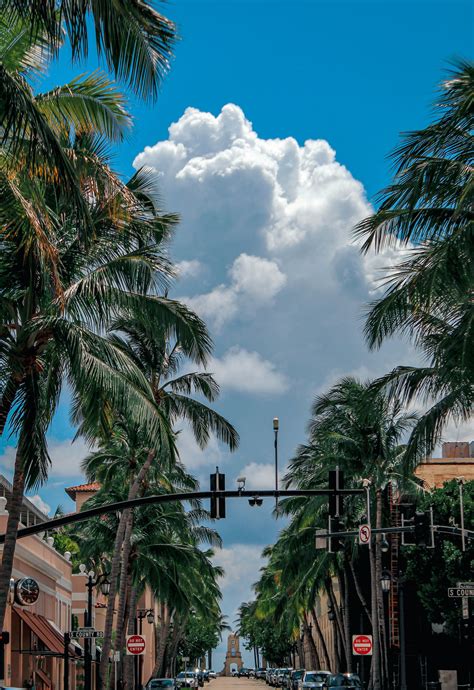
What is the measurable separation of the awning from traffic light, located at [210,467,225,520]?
1852 cm

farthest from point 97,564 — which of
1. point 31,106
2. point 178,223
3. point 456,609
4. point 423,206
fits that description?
point 31,106

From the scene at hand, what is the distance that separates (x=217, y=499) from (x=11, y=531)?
6.30m

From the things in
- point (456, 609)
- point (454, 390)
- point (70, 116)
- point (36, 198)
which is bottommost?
point (456, 609)

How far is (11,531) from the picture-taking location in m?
21.5

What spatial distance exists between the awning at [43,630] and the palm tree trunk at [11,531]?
858 inches

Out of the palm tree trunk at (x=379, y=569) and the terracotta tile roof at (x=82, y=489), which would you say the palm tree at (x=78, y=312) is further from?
the terracotta tile roof at (x=82, y=489)

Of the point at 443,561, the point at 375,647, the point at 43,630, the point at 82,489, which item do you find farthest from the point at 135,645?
the point at 82,489

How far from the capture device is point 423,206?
20312 mm

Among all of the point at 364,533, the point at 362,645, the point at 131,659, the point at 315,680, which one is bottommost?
the point at 315,680

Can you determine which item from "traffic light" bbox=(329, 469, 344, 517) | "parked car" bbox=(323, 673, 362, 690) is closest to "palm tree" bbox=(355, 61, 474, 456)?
"traffic light" bbox=(329, 469, 344, 517)

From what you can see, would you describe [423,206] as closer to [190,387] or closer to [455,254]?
[455,254]

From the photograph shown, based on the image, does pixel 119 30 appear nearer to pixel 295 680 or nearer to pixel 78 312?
pixel 78 312

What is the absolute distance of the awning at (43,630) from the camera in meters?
43.2

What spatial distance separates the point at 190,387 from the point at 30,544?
43.5 feet
